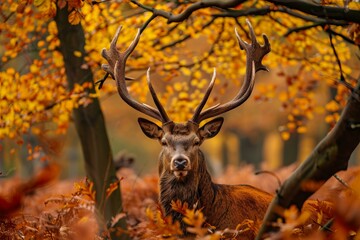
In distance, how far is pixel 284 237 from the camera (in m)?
3.08

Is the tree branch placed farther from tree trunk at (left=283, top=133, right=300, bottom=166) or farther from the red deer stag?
tree trunk at (left=283, top=133, right=300, bottom=166)

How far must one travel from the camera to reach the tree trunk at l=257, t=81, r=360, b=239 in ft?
11.7

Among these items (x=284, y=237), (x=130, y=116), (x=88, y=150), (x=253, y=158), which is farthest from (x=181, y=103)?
(x=253, y=158)

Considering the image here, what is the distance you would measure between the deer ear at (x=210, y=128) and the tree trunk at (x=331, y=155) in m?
3.06

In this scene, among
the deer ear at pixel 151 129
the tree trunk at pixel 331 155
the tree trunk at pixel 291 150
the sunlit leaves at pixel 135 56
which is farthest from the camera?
the tree trunk at pixel 291 150

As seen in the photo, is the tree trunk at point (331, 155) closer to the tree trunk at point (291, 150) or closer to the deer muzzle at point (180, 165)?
the deer muzzle at point (180, 165)

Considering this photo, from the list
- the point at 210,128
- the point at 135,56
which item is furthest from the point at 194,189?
the point at 135,56

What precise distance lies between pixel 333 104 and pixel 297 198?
20.6 feet

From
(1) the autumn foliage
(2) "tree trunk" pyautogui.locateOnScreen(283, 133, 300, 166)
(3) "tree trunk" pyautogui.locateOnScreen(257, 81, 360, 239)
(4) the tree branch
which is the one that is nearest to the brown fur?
(1) the autumn foliage

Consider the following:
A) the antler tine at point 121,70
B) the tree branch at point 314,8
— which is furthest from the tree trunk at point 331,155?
the antler tine at point 121,70

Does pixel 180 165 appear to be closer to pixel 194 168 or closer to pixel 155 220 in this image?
pixel 194 168

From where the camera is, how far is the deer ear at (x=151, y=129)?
668 centimetres

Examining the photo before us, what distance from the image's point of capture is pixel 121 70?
21.9 feet

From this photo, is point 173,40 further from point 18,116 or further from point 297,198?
point 297,198
